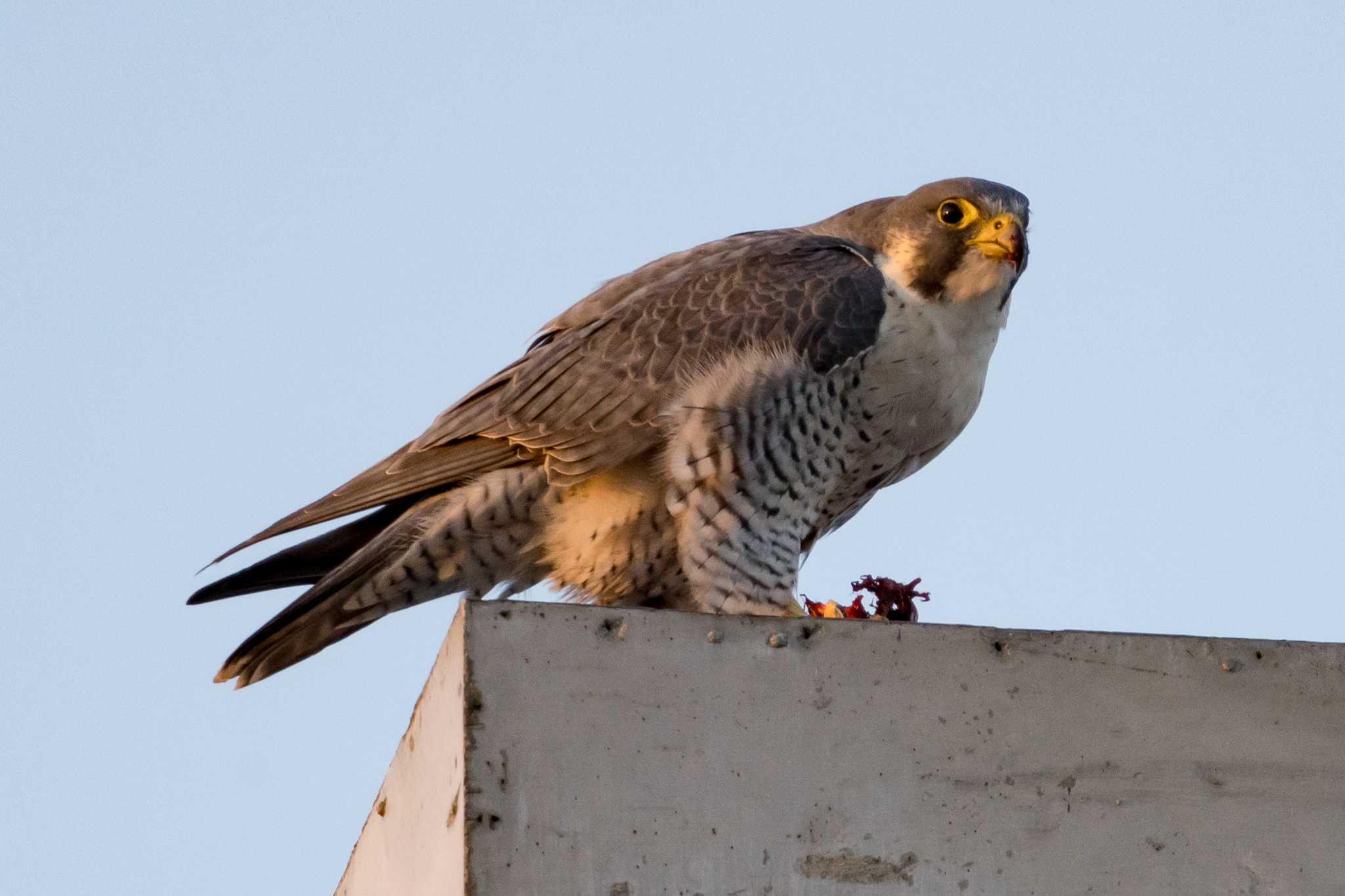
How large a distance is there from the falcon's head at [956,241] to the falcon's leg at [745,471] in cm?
52

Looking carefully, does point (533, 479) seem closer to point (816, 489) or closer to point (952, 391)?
point (816, 489)

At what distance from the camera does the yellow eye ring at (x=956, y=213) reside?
4699 mm

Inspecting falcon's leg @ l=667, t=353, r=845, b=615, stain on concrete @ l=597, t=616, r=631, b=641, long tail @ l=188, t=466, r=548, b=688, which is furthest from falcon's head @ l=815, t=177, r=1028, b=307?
stain on concrete @ l=597, t=616, r=631, b=641

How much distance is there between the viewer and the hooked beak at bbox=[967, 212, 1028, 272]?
15.2 feet

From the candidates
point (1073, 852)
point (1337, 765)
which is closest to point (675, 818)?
point (1073, 852)

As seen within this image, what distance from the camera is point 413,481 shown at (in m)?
4.50

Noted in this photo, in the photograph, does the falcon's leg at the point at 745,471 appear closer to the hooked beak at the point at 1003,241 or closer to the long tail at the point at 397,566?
the long tail at the point at 397,566

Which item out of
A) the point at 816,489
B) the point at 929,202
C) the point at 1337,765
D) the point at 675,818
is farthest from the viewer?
the point at 929,202

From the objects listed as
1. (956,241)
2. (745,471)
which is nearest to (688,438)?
(745,471)

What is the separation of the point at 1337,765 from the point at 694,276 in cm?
220

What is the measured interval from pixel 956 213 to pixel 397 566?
70.0 inches

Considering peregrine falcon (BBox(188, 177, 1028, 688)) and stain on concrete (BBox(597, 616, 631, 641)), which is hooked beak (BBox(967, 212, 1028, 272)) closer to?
peregrine falcon (BBox(188, 177, 1028, 688))

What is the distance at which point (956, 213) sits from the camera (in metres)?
4.71

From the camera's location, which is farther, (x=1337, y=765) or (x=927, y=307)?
(x=927, y=307)
